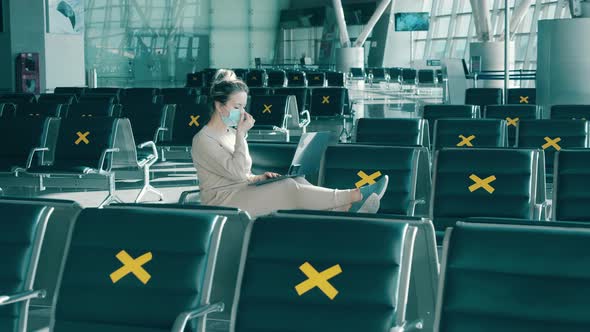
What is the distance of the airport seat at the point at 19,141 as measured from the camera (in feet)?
30.7

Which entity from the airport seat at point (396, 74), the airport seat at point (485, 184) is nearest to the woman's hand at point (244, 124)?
the airport seat at point (485, 184)

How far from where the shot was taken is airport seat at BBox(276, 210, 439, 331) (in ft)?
10.5

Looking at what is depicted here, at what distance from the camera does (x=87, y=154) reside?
30.5ft

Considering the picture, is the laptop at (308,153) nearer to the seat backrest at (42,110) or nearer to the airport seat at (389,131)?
the airport seat at (389,131)

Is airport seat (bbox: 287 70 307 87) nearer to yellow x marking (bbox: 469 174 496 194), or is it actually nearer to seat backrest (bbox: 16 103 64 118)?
seat backrest (bbox: 16 103 64 118)

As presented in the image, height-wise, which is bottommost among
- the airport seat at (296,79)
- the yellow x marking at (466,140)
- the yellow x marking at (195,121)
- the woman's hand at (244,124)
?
the yellow x marking at (195,121)

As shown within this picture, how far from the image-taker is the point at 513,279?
113 inches

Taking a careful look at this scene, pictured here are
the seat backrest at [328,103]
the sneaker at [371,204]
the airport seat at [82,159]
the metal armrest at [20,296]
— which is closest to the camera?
the metal armrest at [20,296]

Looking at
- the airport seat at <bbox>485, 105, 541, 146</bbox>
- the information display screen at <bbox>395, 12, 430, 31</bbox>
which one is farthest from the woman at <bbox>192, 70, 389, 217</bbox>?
the information display screen at <bbox>395, 12, 430, 31</bbox>

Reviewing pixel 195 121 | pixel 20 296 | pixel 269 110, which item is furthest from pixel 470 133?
pixel 269 110

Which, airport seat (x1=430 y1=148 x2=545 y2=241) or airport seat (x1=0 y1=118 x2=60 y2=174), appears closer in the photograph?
airport seat (x1=430 y1=148 x2=545 y2=241)

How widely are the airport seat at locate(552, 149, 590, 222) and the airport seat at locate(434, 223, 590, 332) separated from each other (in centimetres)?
260

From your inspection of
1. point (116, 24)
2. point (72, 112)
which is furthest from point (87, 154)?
point (116, 24)

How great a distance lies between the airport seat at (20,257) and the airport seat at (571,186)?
9.73 ft
